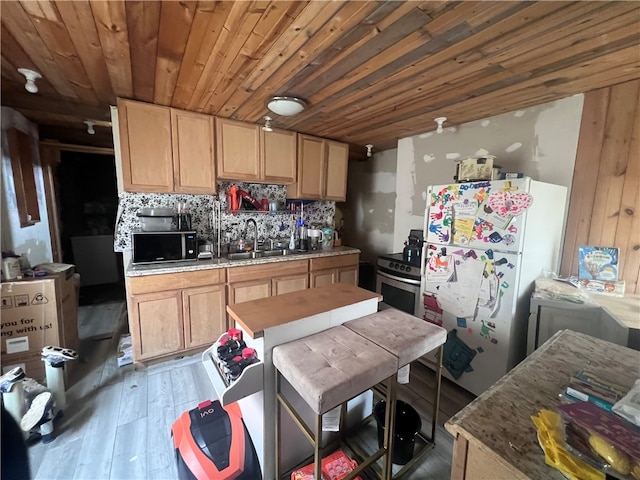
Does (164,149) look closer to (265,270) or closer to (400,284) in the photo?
(265,270)

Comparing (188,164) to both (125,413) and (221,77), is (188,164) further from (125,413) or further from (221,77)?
(125,413)

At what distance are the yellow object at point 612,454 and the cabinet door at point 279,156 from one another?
293cm

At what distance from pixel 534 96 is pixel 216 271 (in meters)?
3.06

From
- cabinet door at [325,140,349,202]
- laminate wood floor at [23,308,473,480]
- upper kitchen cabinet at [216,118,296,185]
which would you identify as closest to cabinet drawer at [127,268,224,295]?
laminate wood floor at [23,308,473,480]

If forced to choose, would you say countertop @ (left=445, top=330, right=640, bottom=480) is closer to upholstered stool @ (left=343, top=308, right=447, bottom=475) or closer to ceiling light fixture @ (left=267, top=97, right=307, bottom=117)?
upholstered stool @ (left=343, top=308, right=447, bottom=475)

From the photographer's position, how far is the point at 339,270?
11.0 feet

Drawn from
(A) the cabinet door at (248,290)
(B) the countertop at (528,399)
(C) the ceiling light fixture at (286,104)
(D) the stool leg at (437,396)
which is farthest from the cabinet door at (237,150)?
(B) the countertop at (528,399)

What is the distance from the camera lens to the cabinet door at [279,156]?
295 cm

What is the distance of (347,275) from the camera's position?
11.3 feet

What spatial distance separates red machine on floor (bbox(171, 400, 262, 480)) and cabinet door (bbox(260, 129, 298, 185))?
2271 millimetres

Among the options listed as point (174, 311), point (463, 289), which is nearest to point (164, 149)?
point (174, 311)

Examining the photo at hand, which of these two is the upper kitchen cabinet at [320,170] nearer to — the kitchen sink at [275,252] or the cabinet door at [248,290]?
the kitchen sink at [275,252]

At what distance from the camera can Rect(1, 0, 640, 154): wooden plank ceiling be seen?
1.19 meters

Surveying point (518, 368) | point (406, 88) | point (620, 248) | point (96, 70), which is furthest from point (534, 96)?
point (96, 70)
